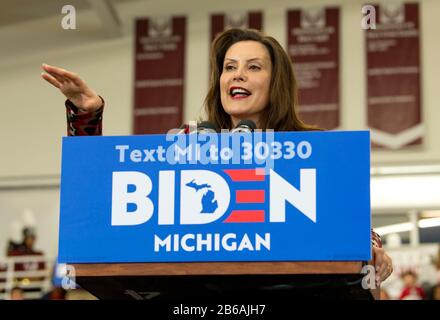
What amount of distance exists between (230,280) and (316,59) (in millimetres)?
6827

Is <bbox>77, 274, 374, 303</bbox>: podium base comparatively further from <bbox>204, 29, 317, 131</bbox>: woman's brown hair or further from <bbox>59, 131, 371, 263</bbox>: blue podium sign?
<bbox>204, 29, 317, 131</bbox>: woman's brown hair

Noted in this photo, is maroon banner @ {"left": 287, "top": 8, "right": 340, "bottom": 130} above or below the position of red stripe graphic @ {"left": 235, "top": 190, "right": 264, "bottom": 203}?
above


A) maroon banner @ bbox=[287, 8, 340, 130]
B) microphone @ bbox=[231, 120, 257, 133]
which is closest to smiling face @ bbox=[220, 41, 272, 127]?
microphone @ bbox=[231, 120, 257, 133]

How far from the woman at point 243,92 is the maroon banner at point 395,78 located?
6.19m

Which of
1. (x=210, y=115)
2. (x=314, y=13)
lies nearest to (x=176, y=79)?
(x=314, y=13)

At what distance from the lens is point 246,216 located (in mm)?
1306

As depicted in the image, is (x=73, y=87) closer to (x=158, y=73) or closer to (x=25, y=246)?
(x=25, y=246)

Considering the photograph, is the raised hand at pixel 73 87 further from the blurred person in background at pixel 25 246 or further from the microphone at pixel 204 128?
the blurred person in background at pixel 25 246

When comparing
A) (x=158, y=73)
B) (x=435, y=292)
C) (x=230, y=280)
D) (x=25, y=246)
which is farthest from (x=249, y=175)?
(x=158, y=73)

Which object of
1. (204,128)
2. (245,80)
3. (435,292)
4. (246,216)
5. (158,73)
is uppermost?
(158,73)

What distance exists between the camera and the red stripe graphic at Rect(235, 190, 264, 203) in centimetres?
131

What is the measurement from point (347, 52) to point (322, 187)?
6.86 meters

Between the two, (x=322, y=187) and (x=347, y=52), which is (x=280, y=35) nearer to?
(x=347, y=52)
